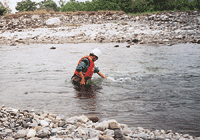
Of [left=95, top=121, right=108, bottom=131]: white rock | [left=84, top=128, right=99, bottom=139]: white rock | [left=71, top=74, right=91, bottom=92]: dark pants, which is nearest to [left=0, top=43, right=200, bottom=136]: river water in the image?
[left=71, top=74, right=91, bottom=92]: dark pants

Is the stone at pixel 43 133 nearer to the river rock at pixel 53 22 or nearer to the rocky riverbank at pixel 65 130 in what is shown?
the rocky riverbank at pixel 65 130

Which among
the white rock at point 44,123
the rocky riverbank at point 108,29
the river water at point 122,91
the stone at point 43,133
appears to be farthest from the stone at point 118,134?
the rocky riverbank at point 108,29

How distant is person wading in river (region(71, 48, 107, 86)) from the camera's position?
27.3 ft

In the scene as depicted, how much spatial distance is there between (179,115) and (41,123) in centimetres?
332

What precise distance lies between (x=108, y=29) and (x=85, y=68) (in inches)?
661

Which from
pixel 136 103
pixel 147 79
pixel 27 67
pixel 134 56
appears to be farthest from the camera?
pixel 134 56

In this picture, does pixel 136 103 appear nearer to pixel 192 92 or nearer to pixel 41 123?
pixel 192 92

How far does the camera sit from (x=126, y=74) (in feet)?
33.8

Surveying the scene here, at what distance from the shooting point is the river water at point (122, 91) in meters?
5.67

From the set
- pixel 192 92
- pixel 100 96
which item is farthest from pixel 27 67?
pixel 192 92

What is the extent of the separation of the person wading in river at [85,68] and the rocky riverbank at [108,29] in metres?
12.0

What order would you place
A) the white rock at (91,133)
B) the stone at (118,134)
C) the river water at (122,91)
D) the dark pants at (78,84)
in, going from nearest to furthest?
1. the white rock at (91,133)
2. the stone at (118,134)
3. the river water at (122,91)
4. the dark pants at (78,84)

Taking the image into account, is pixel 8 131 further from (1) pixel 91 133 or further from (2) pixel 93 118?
(2) pixel 93 118

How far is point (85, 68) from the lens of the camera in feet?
28.2
